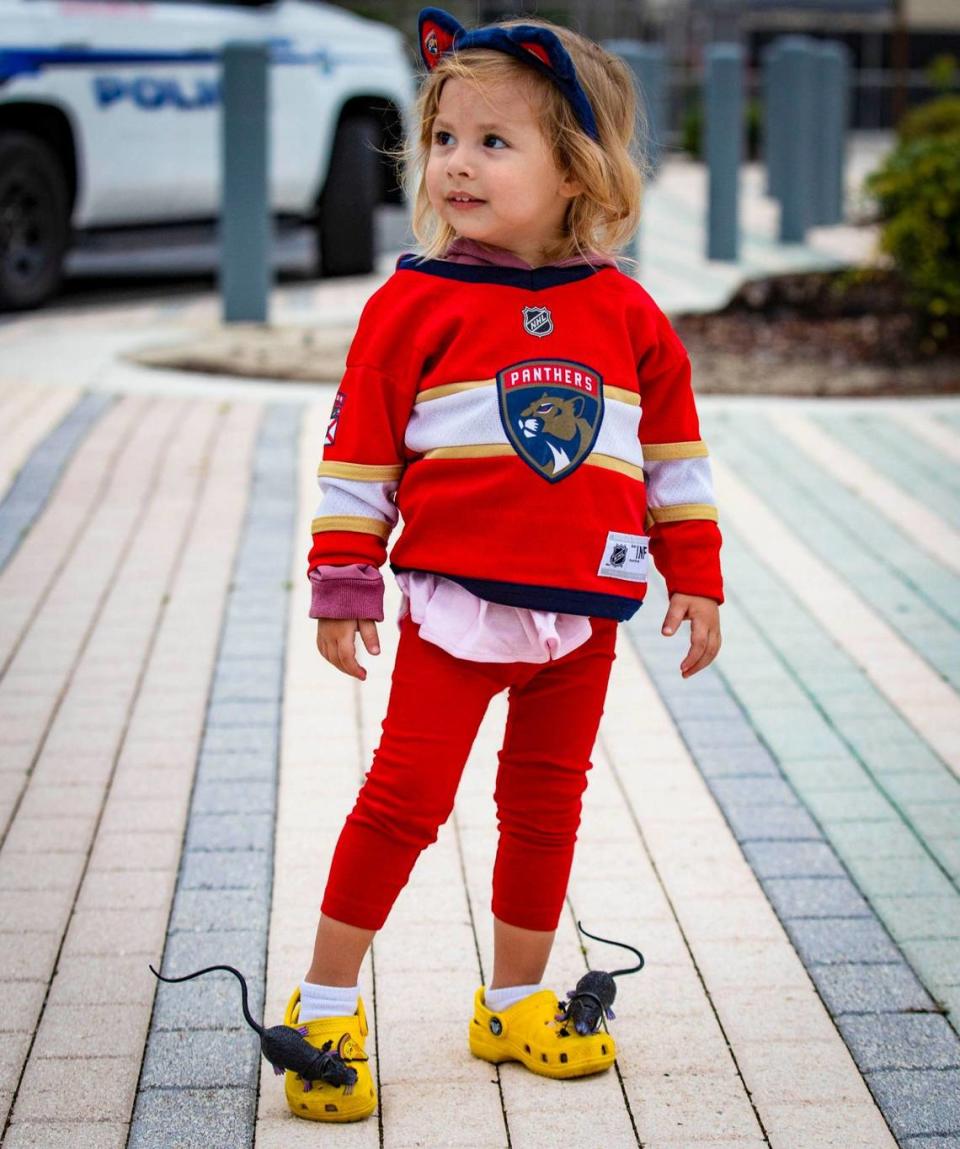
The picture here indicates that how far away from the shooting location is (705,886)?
11.1ft

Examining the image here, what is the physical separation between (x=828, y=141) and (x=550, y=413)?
46.2ft

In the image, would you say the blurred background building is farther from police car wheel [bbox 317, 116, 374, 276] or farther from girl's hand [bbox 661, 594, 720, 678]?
girl's hand [bbox 661, 594, 720, 678]

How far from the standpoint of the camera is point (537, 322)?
2480 mm

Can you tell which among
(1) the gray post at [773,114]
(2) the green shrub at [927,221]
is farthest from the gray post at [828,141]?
(2) the green shrub at [927,221]

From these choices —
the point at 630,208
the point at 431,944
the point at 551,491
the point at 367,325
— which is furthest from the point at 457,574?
the point at 431,944

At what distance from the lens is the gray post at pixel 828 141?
1562cm

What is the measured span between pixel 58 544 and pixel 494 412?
339 cm

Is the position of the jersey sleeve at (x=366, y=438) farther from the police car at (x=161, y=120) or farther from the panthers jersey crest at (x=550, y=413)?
the police car at (x=161, y=120)

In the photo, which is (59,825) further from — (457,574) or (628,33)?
(628,33)

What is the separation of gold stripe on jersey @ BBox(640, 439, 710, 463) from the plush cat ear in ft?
2.06

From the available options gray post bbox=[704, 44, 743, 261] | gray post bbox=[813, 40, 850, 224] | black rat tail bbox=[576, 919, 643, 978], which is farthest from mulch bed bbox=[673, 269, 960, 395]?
black rat tail bbox=[576, 919, 643, 978]

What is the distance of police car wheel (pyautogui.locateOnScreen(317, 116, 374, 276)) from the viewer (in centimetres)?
1092

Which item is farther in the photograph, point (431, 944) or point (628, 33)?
point (628, 33)

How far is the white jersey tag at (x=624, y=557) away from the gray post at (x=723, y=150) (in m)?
10.3
